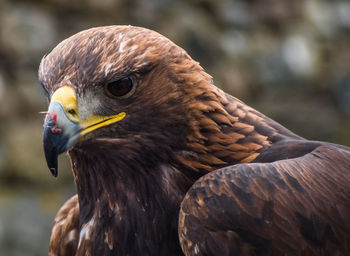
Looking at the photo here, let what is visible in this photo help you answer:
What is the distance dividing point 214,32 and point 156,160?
431 centimetres

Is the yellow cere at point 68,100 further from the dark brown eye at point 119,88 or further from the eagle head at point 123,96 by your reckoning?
the dark brown eye at point 119,88

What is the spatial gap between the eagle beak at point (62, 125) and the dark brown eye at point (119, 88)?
105 mm

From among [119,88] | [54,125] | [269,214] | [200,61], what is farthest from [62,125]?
[200,61]

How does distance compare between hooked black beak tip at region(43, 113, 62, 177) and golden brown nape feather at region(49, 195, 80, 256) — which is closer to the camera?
hooked black beak tip at region(43, 113, 62, 177)

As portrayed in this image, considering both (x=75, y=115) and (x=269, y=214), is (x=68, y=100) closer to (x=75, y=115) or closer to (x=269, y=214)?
(x=75, y=115)

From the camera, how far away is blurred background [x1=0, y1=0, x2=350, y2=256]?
6281 mm

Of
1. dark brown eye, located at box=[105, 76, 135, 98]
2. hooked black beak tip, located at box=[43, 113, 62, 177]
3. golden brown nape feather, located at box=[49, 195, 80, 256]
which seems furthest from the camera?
Result: golden brown nape feather, located at box=[49, 195, 80, 256]

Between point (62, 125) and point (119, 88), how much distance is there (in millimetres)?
276

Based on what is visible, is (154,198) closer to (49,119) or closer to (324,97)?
(49,119)

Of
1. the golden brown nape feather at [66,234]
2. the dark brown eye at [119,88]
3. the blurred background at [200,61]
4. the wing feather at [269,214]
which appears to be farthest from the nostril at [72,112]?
the blurred background at [200,61]

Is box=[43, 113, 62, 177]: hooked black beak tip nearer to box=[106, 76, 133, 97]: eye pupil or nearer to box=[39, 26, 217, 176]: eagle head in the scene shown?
box=[39, 26, 217, 176]: eagle head

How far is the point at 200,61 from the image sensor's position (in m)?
6.79

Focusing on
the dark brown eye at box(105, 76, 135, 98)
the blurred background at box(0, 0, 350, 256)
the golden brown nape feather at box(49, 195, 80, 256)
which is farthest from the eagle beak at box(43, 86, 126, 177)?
the blurred background at box(0, 0, 350, 256)

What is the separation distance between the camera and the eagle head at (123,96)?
258cm
